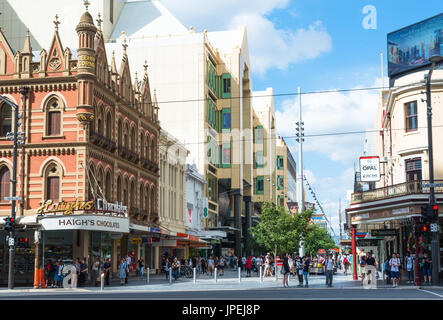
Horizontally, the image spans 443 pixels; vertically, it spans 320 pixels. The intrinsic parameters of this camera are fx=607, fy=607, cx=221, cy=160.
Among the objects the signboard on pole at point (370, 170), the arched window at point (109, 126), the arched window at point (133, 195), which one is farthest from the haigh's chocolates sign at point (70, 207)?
the signboard on pole at point (370, 170)

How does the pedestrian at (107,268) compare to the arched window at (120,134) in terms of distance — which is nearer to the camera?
the pedestrian at (107,268)

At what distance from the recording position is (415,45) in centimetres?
4894

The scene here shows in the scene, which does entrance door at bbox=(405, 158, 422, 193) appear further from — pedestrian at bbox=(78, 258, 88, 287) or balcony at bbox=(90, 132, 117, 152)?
pedestrian at bbox=(78, 258, 88, 287)

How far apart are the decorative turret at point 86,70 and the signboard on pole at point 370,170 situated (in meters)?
22.3

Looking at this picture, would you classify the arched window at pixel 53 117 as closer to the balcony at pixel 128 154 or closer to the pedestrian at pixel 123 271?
the balcony at pixel 128 154

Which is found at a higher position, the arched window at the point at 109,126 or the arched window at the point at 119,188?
the arched window at the point at 109,126

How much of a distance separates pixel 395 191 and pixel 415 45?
51.5 ft

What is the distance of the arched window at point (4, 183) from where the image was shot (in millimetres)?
38781

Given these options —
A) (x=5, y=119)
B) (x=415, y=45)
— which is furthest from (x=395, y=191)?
(x=5, y=119)

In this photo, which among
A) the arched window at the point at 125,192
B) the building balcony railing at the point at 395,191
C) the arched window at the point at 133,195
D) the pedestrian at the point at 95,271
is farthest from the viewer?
the arched window at the point at 133,195

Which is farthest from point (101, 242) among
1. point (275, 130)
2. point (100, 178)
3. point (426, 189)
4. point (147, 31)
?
point (275, 130)

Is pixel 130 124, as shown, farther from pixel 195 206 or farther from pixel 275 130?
pixel 275 130

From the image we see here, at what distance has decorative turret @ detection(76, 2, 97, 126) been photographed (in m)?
37.7

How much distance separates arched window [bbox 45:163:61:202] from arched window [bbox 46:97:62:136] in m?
2.15
